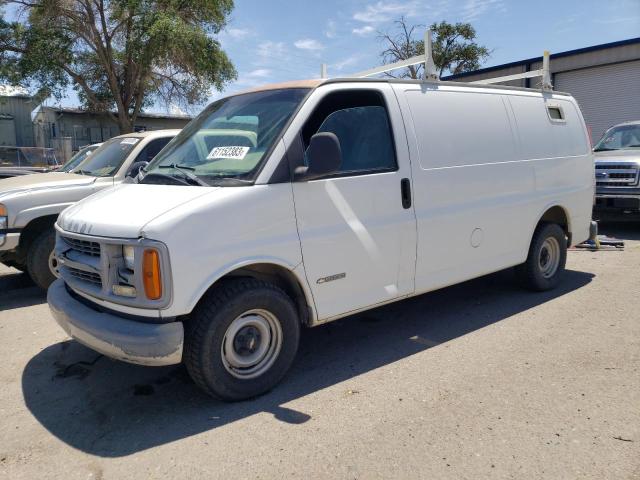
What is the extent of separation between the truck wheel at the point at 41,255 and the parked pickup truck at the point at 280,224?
2.24 m

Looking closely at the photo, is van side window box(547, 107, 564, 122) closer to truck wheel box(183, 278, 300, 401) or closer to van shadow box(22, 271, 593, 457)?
van shadow box(22, 271, 593, 457)

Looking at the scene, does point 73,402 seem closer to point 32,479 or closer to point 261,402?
point 32,479

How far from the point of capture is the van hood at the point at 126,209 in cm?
342

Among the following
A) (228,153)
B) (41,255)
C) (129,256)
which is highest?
(228,153)

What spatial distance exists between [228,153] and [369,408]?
2038mm

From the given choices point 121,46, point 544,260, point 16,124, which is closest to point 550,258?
point 544,260

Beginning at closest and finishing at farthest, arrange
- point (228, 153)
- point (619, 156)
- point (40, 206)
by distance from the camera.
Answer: point (228, 153)
point (40, 206)
point (619, 156)

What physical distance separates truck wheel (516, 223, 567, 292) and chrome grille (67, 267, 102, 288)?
4431 mm

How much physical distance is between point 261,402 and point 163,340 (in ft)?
2.88

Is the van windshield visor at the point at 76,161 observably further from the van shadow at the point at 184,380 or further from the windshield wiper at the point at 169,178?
the windshield wiper at the point at 169,178

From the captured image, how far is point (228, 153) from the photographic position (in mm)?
3949

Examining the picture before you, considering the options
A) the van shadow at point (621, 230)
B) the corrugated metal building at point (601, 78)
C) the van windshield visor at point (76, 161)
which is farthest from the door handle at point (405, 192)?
the corrugated metal building at point (601, 78)

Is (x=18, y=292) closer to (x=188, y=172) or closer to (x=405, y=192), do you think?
(x=188, y=172)

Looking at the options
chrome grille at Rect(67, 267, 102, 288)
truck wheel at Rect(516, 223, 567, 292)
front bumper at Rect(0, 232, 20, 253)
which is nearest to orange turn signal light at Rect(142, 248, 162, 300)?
chrome grille at Rect(67, 267, 102, 288)
